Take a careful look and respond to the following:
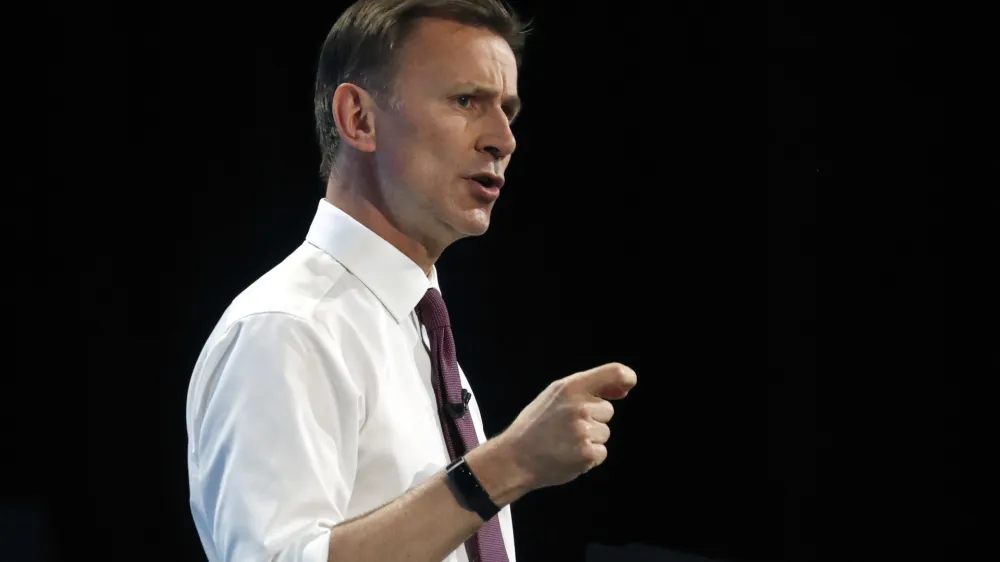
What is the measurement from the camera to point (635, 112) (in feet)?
8.23

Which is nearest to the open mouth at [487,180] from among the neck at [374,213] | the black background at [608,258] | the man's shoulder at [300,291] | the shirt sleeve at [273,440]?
the neck at [374,213]

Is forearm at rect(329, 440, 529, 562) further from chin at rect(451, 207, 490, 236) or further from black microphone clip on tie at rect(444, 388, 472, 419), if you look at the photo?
chin at rect(451, 207, 490, 236)

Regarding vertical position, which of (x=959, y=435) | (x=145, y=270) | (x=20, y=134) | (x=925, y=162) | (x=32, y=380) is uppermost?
(x=20, y=134)

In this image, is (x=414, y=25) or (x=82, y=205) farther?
(x=82, y=205)

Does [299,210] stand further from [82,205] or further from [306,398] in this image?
[306,398]

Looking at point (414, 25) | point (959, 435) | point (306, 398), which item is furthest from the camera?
point (959, 435)

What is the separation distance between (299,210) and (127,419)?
0.62 metres

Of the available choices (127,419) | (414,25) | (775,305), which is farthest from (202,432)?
(775,305)

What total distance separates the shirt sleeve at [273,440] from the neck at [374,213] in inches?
9.5

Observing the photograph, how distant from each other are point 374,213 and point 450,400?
10.6 inches

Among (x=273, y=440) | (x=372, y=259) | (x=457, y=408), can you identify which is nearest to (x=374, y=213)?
(x=372, y=259)

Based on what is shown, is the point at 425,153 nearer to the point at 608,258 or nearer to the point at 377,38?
the point at 377,38

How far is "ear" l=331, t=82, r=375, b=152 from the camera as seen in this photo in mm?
1368

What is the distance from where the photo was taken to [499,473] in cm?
108
